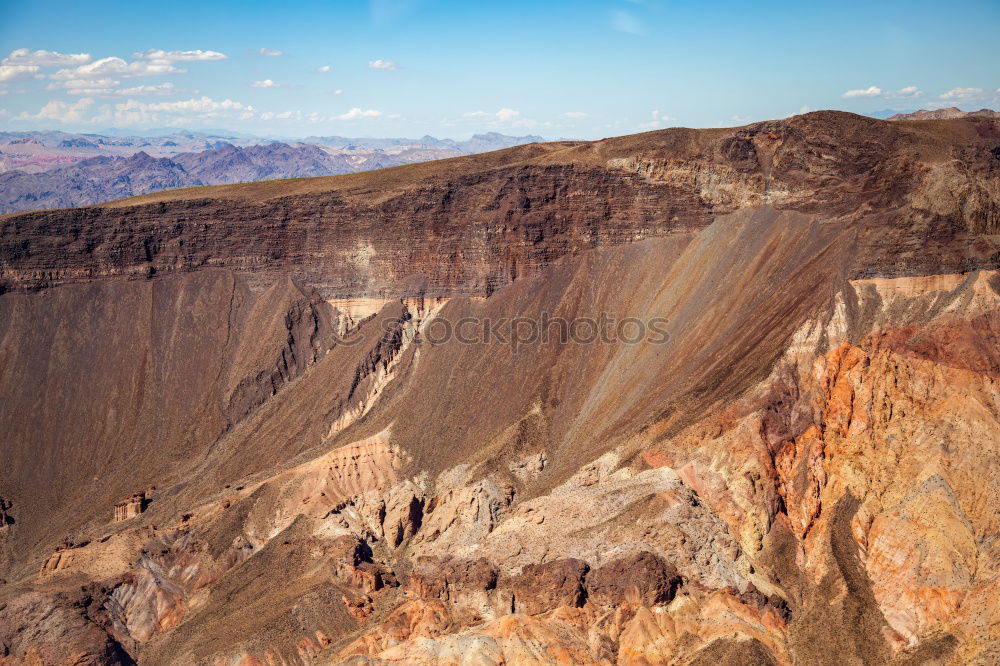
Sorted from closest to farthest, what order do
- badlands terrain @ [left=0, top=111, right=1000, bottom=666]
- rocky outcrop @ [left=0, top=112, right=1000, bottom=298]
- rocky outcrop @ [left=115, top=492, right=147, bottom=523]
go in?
badlands terrain @ [left=0, top=111, right=1000, bottom=666], rocky outcrop @ [left=115, top=492, right=147, bottom=523], rocky outcrop @ [left=0, top=112, right=1000, bottom=298]

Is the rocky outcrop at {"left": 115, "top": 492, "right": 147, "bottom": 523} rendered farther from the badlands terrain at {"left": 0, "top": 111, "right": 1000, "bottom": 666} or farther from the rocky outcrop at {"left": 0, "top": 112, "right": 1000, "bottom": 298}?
the rocky outcrop at {"left": 0, "top": 112, "right": 1000, "bottom": 298}

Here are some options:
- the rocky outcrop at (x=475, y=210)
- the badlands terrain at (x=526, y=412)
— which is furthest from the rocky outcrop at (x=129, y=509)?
the rocky outcrop at (x=475, y=210)

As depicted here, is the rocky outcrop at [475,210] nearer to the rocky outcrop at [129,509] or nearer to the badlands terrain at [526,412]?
the badlands terrain at [526,412]

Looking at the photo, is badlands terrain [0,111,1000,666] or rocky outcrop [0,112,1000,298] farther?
rocky outcrop [0,112,1000,298]

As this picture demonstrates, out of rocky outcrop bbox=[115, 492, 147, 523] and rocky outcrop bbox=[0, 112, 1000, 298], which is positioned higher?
rocky outcrop bbox=[0, 112, 1000, 298]

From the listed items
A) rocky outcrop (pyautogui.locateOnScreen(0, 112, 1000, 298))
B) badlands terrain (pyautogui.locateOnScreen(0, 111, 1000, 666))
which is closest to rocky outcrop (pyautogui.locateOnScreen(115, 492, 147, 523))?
badlands terrain (pyautogui.locateOnScreen(0, 111, 1000, 666))

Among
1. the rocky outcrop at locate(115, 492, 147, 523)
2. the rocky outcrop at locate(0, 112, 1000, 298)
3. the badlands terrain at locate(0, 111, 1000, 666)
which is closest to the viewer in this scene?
the badlands terrain at locate(0, 111, 1000, 666)

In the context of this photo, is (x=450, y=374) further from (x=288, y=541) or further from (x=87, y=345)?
(x=87, y=345)

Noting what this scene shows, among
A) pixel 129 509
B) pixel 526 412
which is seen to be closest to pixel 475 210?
pixel 526 412
